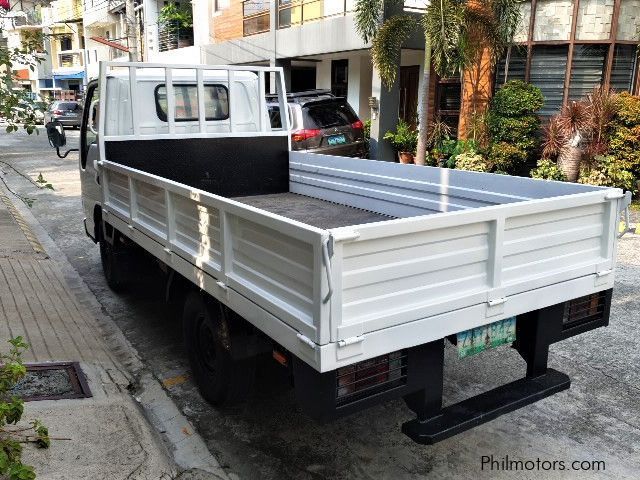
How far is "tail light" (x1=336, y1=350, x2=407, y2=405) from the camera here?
2840 millimetres

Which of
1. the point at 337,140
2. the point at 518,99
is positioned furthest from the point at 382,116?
the point at 518,99

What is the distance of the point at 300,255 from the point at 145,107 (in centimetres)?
406

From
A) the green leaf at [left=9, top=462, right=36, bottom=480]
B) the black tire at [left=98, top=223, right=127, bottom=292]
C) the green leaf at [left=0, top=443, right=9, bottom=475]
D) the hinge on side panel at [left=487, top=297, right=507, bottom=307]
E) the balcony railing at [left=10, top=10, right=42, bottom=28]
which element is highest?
the balcony railing at [left=10, top=10, right=42, bottom=28]

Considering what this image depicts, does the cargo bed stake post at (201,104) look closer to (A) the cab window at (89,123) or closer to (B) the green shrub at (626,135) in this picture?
(A) the cab window at (89,123)

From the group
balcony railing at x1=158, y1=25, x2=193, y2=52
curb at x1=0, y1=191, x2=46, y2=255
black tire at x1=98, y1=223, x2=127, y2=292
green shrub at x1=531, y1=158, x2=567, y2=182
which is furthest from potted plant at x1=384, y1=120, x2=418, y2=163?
balcony railing at x1=158, y1=25, x2=193, y2=52

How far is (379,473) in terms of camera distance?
11.7 feet

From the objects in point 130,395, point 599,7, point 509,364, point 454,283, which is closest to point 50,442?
point 130,395

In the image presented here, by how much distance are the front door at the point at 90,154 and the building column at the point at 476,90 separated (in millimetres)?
8696

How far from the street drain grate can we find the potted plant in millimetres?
11271

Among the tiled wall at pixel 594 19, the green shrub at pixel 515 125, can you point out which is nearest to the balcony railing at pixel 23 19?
the green shrub at pixel 515 125

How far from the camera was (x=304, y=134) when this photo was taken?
1138 centimetres

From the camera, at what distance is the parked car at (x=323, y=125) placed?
11438 millimetres

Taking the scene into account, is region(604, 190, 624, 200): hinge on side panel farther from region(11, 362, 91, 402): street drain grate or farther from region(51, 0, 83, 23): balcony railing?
region(51, 0, 83, 23): balcony railing

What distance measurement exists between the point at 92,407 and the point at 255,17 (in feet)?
62.0
